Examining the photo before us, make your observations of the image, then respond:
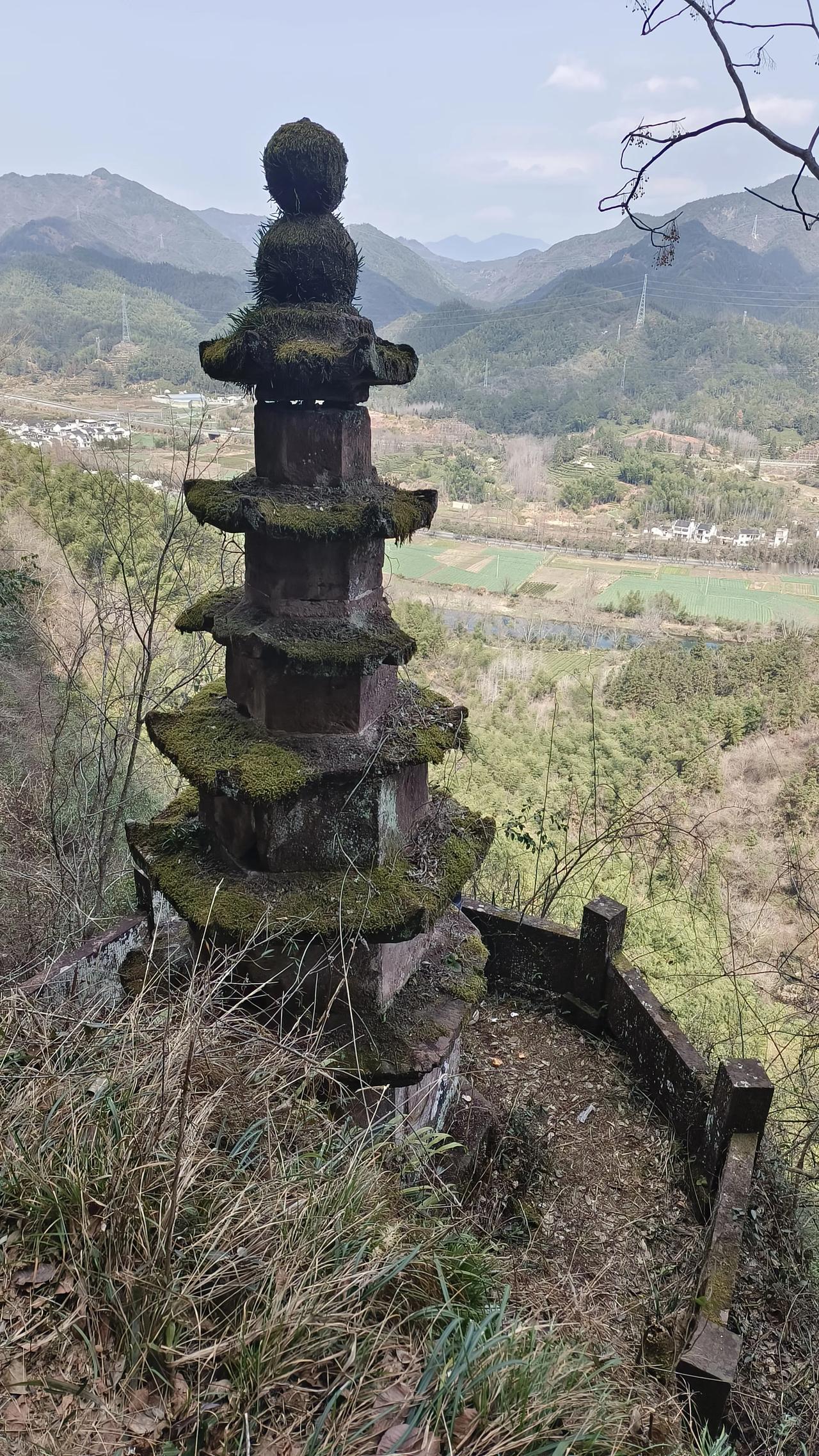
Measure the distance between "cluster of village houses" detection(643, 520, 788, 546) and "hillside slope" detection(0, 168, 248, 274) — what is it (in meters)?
41.1

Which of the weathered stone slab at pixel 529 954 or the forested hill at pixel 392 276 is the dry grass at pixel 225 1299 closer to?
the weathered stone slab at pixel 529 954

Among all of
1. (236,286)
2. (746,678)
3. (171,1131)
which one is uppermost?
(236,286)

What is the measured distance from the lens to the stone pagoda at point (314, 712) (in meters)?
3.79

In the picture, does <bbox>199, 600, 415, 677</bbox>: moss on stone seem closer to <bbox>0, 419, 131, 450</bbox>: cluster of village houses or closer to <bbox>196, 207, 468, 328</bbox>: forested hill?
<bbox>0, 419, 131, 450</bbox>: cluster of village houses

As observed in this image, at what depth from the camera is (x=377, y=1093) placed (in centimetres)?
420

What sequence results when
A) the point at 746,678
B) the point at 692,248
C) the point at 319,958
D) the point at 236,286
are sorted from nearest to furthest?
1. the point at 319,958
2. the point at 746,678
3. the point at 236,286
4. the point at 692,248

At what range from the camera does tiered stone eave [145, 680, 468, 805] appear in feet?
12.6

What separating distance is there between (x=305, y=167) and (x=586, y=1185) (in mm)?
5776

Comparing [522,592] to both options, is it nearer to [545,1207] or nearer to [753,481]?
[753,481]

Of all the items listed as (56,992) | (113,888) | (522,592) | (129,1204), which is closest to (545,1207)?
(56,992)

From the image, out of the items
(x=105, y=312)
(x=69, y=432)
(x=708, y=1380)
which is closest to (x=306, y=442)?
(x=708, y=1380)

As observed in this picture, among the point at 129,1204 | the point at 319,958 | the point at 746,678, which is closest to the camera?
the point at 129,1204

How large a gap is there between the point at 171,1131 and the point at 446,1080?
2.83m

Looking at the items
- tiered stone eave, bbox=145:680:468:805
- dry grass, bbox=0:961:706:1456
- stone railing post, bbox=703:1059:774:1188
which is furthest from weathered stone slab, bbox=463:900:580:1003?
dry grass, bbox=0:961:706:1456
